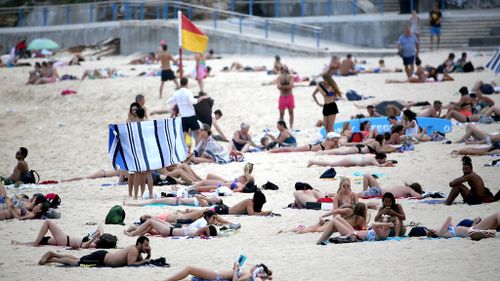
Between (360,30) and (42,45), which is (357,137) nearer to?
(360,30)

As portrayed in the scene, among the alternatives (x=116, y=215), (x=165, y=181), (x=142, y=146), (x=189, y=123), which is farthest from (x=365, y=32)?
(x=116, y=215)

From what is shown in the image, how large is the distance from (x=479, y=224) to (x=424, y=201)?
2566 mm

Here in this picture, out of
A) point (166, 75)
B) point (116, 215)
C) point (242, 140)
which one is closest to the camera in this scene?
point (116, 215)

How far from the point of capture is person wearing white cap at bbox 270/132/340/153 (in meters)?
20.0

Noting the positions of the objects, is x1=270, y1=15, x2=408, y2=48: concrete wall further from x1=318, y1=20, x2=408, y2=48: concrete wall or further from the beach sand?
the beach sand

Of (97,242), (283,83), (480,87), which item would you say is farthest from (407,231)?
(480,87)

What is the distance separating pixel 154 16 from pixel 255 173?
20832 mm

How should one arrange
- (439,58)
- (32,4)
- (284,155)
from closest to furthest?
1. (284,155)
2. (439,58)
3. (32,4)

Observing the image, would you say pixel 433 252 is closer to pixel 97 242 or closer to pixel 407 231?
pixel 407 231

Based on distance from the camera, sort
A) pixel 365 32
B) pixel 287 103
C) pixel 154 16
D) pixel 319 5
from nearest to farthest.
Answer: pixel 287 103 < pixel 365 32 < pixel 319 5 < pixel 154 16

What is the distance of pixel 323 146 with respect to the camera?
65.8 ft

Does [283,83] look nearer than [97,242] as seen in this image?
No

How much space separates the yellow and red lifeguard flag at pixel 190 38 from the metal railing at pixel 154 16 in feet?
38.6

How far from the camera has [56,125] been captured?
27781 millimetres
